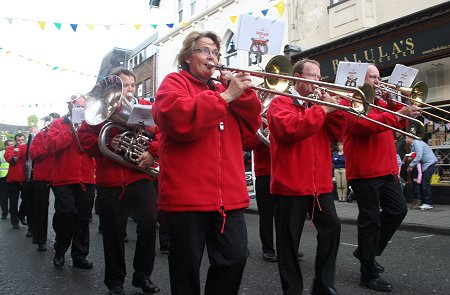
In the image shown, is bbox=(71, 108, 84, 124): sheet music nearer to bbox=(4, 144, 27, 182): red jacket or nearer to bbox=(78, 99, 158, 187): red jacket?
bbox=(78, 99, 158, 187): red jacket

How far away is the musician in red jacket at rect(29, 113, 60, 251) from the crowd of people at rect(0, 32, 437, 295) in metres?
0.74

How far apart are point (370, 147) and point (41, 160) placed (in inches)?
179

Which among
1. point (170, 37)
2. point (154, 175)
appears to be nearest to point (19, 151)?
point (154, 175)

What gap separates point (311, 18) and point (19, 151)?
972 centimetres

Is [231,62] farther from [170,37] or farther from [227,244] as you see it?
[227,244]

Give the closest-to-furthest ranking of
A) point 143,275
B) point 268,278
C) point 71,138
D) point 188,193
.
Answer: point 188,193 < point 143,275 < point 268,278 < point 71,138

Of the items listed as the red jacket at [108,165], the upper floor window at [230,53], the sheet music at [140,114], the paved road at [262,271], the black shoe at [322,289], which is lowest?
the paved road at [262,271]

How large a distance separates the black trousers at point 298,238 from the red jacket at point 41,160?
3932mm

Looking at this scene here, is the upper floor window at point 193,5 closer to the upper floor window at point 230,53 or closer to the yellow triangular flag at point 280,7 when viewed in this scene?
the upper floor window at point 230,53

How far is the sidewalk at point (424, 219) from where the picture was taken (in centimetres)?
733

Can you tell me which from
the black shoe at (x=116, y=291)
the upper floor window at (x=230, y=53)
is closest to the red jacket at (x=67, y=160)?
the black shoe at (x=116, y=291)

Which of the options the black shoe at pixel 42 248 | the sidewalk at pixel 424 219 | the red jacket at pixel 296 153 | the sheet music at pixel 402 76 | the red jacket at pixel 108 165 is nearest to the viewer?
the red jacket at pixel 296 153

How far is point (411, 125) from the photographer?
4613mm

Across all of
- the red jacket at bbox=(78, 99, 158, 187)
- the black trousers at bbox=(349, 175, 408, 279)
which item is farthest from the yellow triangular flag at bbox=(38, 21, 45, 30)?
the black trousers at bbox=(349, 175, 408, 279)
